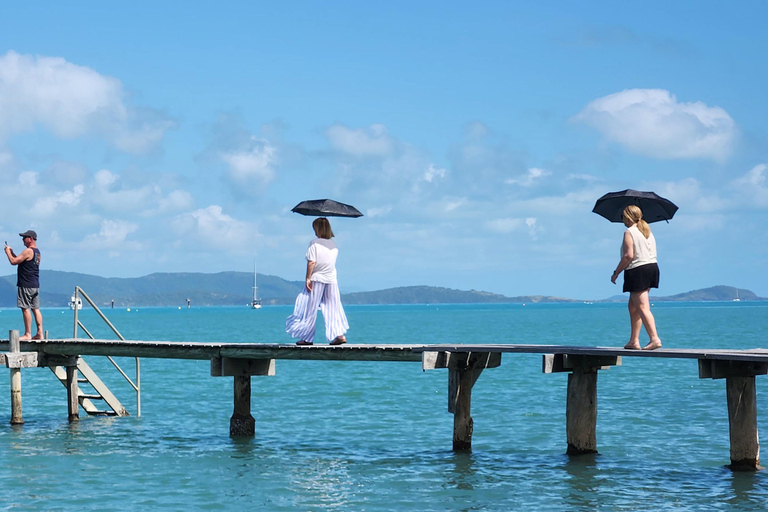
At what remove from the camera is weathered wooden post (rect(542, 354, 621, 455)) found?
14.2 metres

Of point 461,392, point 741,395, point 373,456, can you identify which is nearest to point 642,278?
point 741,395

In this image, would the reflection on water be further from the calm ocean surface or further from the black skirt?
the black skirt

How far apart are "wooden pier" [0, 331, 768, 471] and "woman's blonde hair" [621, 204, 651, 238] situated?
153 cm

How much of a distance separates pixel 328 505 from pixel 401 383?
19.6m

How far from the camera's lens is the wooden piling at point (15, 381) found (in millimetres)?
18438

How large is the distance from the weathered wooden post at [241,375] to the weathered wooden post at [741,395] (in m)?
6.94

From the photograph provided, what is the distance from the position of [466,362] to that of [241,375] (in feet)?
12.7

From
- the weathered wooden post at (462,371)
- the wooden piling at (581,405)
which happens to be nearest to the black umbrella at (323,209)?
the weathered wooden post at (462,371)

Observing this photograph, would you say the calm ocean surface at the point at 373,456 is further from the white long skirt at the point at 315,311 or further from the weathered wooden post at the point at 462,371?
the white long skirt at the point at 315,311

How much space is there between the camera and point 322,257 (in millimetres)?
14945

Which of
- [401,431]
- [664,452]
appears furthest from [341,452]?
[664,452]

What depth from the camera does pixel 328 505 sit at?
12109 mm

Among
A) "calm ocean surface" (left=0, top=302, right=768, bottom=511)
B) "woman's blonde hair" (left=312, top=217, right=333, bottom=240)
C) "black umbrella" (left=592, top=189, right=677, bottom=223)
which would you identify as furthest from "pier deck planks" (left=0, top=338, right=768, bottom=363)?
"black umbrella" (left=592, top=189, right=677, bottom=223)

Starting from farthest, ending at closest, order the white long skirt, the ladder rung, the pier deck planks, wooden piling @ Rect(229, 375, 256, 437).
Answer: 1. the ladder rung
2. wooden piling @ Rect(229, 375, 256, 437)
3. the white long skirt
4. the pier deck planks
